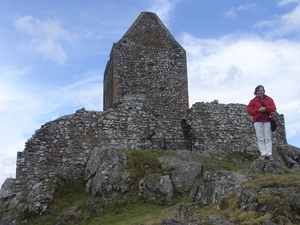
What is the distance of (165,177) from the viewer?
18.1 m

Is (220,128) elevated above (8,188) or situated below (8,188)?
above

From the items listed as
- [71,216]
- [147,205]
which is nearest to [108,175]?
[71,216]

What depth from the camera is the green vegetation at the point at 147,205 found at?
1071 cm

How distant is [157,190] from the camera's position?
697 inches

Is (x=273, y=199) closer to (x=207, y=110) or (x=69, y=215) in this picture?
(x=69, y=215)

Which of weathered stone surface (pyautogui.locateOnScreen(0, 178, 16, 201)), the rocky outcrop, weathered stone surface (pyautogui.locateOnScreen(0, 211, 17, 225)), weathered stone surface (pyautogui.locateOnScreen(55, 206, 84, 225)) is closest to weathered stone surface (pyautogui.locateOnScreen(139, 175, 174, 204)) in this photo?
the rocky outcrop

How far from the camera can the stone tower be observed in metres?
27.7

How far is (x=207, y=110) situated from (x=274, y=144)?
17.7 feet

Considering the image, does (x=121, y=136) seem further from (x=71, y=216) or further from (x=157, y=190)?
(x=157, y=190)

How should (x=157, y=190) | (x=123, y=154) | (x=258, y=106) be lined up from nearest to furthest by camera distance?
1. (x=258, y=106)
2. (x=157, y=190)
3. (x=123, y=154)

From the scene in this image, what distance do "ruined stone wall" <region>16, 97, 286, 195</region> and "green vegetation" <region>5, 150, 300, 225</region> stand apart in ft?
5.90

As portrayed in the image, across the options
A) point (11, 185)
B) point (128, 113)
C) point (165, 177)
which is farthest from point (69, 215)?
point (128, 113)

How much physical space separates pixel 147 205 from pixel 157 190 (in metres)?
0.85

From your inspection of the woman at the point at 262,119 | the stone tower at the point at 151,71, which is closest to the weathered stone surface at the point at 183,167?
the woman at the point at 262,119
